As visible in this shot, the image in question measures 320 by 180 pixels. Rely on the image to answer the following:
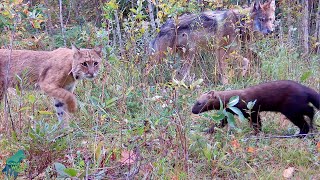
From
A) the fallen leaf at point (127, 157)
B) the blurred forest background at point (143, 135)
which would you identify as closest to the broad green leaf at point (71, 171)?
the blurred forest background at point (143, 135)

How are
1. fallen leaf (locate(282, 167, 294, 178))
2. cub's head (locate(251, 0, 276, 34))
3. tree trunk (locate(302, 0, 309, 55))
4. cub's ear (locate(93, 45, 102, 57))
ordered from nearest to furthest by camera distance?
1. fallen leaf (locate(282, 167, 294, 178))
2. cub's ear (locate(93, 45, 102, 57))
3. cub's head (locate(251, 0, 276, 34))
4. tree trunk (locate(302, 0, 309, 55))

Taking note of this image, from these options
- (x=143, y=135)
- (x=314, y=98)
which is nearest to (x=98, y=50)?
(x=143, y=135)

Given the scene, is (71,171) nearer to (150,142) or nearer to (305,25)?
(150,142)

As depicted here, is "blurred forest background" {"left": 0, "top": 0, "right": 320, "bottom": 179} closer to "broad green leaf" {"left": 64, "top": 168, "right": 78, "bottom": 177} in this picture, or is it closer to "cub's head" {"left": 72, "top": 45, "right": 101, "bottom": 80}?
"broad green leaf" {"left": 64, "top": 168, "right": 78, "bottom": 177}

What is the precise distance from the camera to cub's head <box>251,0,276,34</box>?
31.2ft

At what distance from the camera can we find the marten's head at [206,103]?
6402 millimetres

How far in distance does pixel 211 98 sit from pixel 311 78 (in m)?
2.17

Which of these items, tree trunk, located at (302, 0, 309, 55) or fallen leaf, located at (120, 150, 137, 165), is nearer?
fallen leaf, located at (120, 150, 137, 165)

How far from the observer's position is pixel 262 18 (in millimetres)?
9578

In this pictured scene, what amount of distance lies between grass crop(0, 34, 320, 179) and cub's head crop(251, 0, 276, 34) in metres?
3.11

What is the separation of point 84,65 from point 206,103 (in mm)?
1724

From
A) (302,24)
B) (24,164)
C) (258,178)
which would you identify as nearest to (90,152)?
(24,164)

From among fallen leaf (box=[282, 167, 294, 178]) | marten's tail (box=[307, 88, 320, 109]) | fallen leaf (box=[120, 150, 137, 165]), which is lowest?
fallen leaf (box=[282, 167, 294, 178])

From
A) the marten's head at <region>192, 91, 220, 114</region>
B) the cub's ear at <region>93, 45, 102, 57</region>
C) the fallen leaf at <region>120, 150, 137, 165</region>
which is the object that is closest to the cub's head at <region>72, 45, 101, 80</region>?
the cub's ear at <region>93, 45, 102, 57</region>
